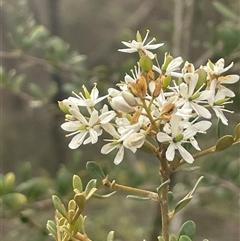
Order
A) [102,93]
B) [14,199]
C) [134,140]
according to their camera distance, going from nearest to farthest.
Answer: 1. [134,140]
2. [14,199]
3. [102,93]

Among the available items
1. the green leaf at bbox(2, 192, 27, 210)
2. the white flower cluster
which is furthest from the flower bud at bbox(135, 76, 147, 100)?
the green leaf at bbox(2, 192, 27, 210)

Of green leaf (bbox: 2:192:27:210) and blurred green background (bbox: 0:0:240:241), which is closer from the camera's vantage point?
green leaf (bbox: 2:192:27:210)

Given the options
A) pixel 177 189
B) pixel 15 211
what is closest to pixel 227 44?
pixel 177 189

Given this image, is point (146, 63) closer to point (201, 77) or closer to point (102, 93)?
point (201, 77)

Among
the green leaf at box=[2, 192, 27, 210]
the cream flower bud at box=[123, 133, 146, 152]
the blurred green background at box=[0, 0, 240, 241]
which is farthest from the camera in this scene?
the blurred green background at box=[0, 0, 240, 241]

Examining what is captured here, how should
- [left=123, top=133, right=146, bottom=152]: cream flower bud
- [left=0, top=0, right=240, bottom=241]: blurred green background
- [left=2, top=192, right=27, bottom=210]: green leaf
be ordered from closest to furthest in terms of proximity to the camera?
[left=123, top=133, right=146, bottom=152]: cream flower bud
[left=2, top=192, right=27, bottom=210]: green leaf
[left=0, top=0, right=240, bottom=241]: blurred green background

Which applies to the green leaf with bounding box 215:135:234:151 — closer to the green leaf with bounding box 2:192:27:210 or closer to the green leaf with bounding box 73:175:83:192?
the green leaf with bounding box 73:175:83:192

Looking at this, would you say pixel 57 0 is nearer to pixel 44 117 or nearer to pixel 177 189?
pixel 44 117

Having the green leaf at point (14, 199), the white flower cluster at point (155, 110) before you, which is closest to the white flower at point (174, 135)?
the white flower cluster at point (155, 110)

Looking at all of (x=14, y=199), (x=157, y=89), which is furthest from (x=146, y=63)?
(x=14, y=199)
